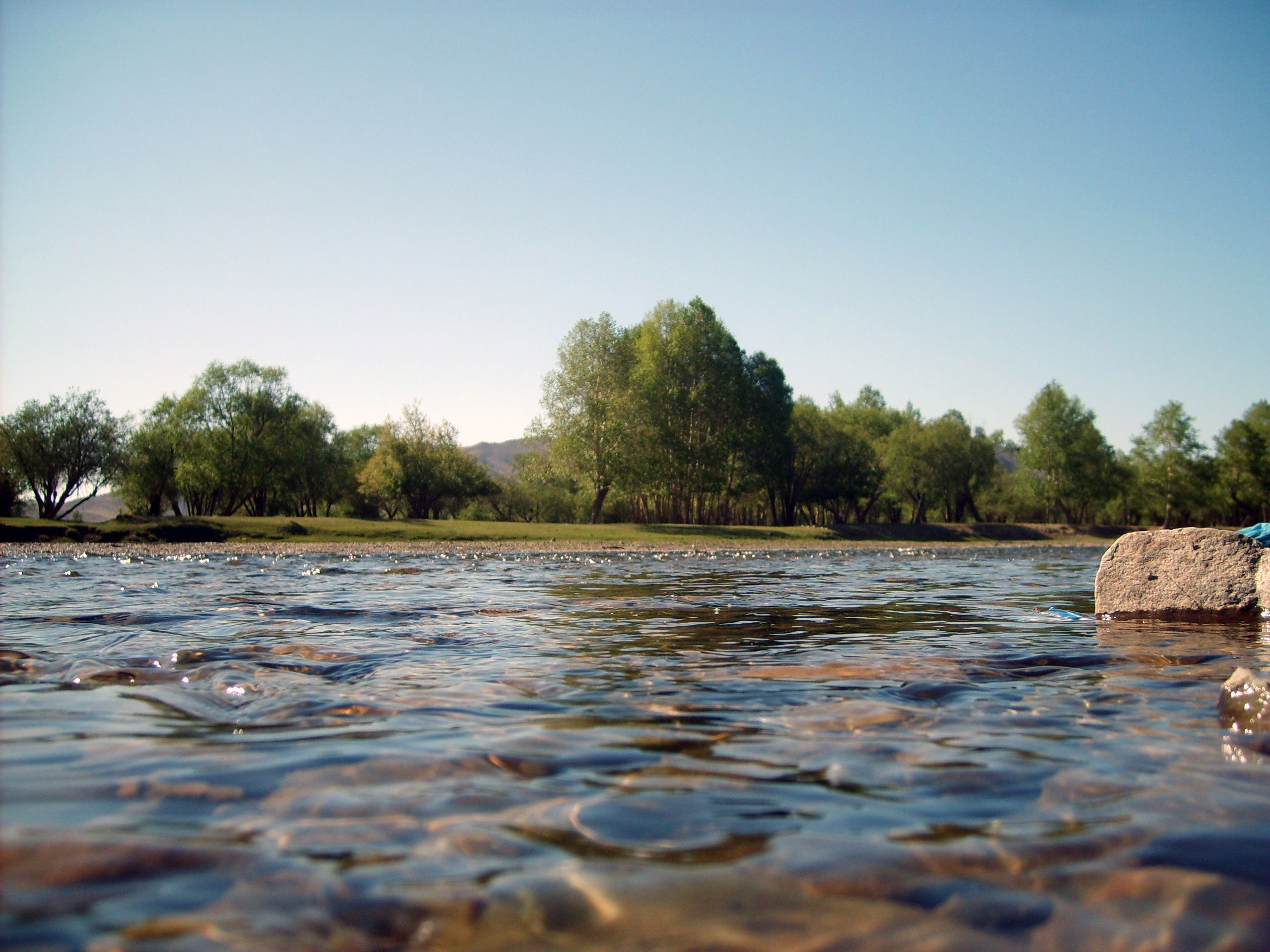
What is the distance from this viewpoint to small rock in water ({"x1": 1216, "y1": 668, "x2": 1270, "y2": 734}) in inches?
145

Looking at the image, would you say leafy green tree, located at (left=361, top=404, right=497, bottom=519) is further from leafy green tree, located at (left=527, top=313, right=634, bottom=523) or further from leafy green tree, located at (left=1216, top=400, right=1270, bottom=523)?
leafy green tree, located at (left=1216, top=400, right=1270, bottom=523)

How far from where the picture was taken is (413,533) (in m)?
41.0

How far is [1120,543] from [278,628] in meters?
9.26

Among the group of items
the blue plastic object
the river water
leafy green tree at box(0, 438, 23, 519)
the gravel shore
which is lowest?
the gravel shore

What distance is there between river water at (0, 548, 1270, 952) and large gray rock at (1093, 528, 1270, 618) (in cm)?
216

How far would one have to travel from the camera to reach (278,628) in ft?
25.3

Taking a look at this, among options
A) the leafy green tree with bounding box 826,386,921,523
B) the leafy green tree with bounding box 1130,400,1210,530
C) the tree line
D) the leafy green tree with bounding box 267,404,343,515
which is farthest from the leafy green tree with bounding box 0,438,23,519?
the leafy green tree with bounding box 1130,400,1210,530

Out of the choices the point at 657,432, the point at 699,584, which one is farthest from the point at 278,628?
the point at 657,432

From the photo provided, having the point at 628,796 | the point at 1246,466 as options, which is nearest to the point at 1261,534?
the point at 628,796

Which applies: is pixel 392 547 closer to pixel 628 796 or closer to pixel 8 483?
pixel 8 483

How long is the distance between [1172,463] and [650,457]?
187 ft

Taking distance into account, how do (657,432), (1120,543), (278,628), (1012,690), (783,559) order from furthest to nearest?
(657,432) < (783,559) < (1120,543) < (278,628) < (1012,690)

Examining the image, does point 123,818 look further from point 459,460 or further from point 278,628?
point 459,460

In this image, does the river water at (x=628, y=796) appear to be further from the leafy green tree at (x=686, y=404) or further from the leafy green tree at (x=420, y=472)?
the leafy green tree at (x=420, y=472)
